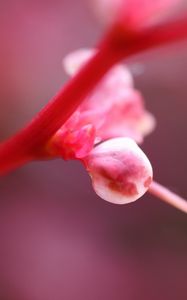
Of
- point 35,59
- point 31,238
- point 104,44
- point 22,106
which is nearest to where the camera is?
point 104,44

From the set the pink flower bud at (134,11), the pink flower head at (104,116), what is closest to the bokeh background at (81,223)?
the pink flower head at (104,116)

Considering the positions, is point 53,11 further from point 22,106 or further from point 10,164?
point 10,164

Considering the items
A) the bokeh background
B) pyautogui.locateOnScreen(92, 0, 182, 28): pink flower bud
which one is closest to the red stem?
pyautogui.locateOnScreen(92, 0, 182, 28): pink flower bud

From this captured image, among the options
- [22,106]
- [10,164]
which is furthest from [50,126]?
[22,106]

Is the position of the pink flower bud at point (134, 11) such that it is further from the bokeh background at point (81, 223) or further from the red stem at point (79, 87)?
the bokeh background at point (81, 223)

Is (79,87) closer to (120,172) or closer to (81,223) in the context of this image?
(120,172)

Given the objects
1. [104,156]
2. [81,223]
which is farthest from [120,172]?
[81,223]
